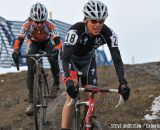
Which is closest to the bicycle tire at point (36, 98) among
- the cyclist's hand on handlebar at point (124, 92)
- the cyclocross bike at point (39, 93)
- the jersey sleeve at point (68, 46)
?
the cyclocross bike at point (39, 93)

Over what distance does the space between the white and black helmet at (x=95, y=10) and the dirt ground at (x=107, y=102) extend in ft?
6.57

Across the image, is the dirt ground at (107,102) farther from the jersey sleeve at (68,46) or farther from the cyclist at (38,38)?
the jersey sleeve at (68,46)

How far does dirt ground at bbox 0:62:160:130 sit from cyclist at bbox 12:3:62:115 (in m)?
1.17

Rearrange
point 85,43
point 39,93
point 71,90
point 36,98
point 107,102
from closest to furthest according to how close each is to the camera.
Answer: point 71,90 < point 85,43 < point 36,98 < point 39,93 < point 107,102

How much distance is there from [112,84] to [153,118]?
391cm

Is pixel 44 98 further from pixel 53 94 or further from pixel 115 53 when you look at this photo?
pixel 115 53

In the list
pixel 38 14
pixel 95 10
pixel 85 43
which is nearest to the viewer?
pixel 95 10

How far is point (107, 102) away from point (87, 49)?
4.93 meters

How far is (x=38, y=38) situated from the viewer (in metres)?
11.4

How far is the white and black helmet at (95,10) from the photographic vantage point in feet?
24.2

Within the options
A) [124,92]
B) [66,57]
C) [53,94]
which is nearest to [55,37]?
[53,94]

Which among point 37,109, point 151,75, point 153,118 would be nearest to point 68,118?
point 37,109

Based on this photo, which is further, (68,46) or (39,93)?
(39,93)

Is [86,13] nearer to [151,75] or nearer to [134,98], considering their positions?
[134,98]
